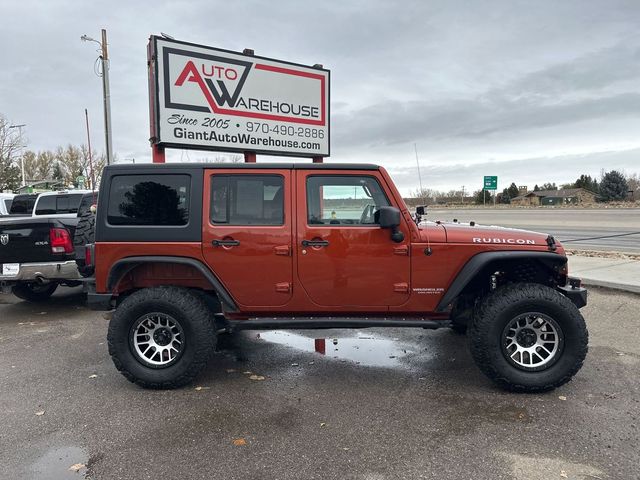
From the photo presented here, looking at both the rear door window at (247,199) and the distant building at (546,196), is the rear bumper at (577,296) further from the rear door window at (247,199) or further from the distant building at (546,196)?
the distant building at (546,196)

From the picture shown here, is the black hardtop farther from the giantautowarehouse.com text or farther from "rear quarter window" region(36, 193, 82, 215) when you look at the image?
"rear quarter window" region(36, 193, 82, 215)

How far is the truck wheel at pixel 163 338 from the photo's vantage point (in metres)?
4.09

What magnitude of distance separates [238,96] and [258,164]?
481 cm

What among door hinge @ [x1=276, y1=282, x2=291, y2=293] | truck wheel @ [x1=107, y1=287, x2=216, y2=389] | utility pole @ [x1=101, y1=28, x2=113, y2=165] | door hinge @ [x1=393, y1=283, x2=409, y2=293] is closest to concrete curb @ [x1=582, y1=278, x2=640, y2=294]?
door hinge @ [x1=393, y1=283, x2=409, y2=293]

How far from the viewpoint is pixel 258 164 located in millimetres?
4180

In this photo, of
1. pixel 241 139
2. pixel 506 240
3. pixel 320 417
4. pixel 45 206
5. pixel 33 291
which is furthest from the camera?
pixel 45 206

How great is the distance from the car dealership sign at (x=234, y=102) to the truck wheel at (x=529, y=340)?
5.92 meters

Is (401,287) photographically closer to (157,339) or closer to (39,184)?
(157,339)

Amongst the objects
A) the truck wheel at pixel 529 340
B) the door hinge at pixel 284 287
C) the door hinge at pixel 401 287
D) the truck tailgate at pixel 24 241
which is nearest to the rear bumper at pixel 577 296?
the truck wheel at pixel 529 340

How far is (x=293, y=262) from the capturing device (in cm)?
411

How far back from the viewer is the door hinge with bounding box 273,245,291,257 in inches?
161

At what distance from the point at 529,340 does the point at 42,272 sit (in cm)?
603

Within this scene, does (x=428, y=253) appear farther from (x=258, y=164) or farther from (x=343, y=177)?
(x=258, y=164)

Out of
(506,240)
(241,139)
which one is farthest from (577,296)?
(241,139)
